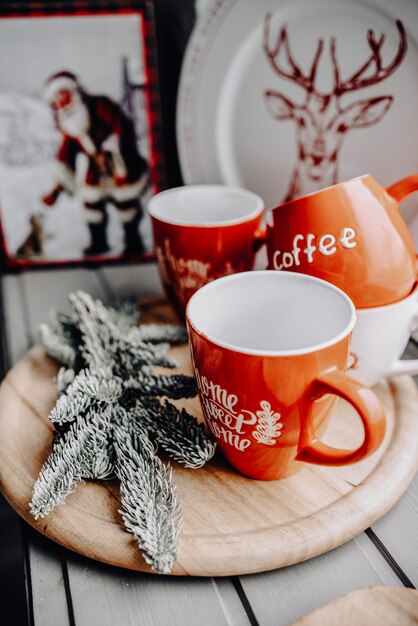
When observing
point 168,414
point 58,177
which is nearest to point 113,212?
point 58,177

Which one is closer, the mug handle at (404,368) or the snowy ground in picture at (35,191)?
the mug handle at (404,368)

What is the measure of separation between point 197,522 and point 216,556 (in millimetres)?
35

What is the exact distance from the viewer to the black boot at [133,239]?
804 mm

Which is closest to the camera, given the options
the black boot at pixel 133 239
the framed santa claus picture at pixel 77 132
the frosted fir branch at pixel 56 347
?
the frosted fir branch at pixel 56 347

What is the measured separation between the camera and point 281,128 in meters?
0.72

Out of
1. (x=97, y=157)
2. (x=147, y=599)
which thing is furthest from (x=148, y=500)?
(x=97, y=157)

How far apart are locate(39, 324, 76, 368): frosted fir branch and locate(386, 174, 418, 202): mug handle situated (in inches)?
14.1

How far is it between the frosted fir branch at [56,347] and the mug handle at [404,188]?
1.17ft

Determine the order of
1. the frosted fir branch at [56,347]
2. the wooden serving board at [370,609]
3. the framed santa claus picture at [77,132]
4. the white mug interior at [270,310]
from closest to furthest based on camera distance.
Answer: the wooden serving board at [370,609], the white mug interior at [270,310], the frosted fir branch at [56,347], the framed santa claus picture at [77,132]

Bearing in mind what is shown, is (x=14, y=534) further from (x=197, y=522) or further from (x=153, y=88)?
(x=153, y=88)

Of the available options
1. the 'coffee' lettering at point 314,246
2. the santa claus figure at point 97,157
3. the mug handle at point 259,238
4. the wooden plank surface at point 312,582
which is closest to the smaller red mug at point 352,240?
the 'coffee' lettering at point 314,246

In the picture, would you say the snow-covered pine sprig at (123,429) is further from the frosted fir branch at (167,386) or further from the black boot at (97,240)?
the black boot at (97,240)

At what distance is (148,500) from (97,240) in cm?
48

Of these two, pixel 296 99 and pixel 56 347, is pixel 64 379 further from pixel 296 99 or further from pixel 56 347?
pixel 296 99
